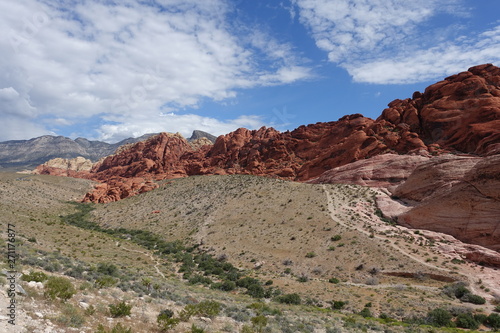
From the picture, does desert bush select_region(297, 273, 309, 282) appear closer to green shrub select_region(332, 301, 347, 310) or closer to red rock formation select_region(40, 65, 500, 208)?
green shrub select_region(332, 301, 347, 310)

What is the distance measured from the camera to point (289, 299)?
68.5ft

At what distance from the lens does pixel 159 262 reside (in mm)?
31156

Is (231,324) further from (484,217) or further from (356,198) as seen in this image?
(356,198)

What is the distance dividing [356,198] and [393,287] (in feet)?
63.8

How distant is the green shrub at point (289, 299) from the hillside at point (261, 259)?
0.53 m

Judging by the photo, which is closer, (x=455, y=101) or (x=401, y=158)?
(x=401, y=158)

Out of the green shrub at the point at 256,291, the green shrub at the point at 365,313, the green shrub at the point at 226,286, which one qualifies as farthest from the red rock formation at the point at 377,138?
the green shrub at the point at 226,286

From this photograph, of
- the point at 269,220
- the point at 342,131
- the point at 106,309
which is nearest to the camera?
the point at 106,309

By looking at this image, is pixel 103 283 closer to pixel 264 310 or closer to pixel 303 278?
pixel 264 310

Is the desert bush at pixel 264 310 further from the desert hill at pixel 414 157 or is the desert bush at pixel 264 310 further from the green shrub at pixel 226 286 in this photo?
the desert hill at pixel 414 157

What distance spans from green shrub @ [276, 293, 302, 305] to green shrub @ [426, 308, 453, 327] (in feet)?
26.8

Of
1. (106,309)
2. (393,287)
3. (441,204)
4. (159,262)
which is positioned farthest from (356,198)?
(106,309)

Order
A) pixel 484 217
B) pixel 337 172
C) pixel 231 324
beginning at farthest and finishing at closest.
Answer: pixel 337 172
pixel 484 217
pixel 231 324

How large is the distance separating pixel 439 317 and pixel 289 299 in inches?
370
